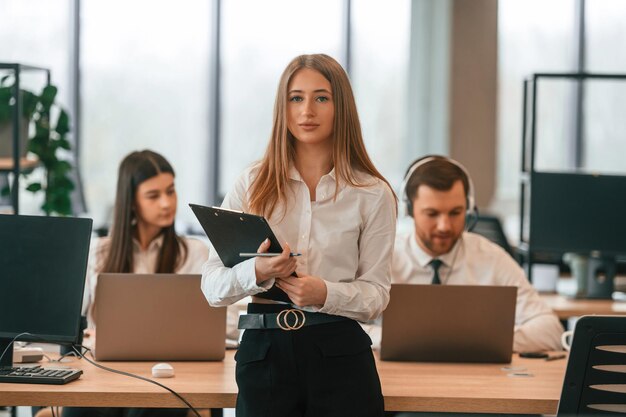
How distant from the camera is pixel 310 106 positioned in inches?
86.4

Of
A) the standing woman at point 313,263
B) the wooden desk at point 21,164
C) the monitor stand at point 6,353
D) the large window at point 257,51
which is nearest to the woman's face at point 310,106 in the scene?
the standing woman at point 313,263

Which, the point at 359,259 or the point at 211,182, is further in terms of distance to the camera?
the point at 211,182

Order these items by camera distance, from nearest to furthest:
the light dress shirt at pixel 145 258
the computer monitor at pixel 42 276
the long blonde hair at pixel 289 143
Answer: the long blonde hair at pixel 289 143, the computer monitor at pixel 42 276, the light dress shirt at pixel 145 258

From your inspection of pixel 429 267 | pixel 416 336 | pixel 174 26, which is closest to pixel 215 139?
pixel 174 26

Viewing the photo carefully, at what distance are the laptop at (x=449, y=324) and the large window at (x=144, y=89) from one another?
5.03 meters

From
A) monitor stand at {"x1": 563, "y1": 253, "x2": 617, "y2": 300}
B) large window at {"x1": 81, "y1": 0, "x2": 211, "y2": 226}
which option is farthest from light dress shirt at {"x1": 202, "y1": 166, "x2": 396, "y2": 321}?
large window at {"x1": 81, "y1": 0, "x2": 211, "y2": 226}

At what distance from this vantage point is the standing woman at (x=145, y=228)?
10.4 feet

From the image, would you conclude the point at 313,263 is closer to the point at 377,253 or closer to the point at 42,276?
the point at 377,253

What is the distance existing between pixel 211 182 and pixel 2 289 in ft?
17.5

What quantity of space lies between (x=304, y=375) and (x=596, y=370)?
0.65 metres

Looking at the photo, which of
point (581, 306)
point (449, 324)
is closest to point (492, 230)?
point (581, 306)

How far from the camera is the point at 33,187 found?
4.31 metres

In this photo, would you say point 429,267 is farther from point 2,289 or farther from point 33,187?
point 33,187

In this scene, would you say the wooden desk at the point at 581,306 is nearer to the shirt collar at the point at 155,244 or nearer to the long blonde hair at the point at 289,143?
the shirt collar at the point at 155,244
